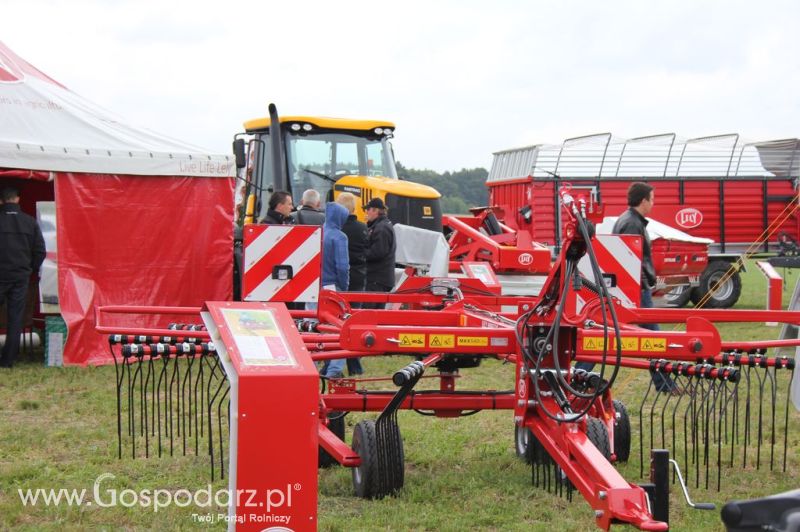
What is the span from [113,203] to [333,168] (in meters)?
3.19

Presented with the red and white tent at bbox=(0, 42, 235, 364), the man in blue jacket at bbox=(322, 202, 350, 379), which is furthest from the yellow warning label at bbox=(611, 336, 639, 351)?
the red and white tent at bbox=(0, 42, 235, 364)

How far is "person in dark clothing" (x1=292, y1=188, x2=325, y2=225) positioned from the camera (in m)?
10.2

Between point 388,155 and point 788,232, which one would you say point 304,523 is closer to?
point 388,155

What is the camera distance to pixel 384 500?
5.25 meters

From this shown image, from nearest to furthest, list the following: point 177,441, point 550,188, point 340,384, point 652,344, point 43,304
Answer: point 652,344 → point 340,384 → point 177,441 → point 43,304 → point 550,188

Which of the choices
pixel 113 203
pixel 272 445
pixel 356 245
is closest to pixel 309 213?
pixel 356 245

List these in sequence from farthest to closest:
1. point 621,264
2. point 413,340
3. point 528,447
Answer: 1. point 621,264
2. point 528,447
3. point 413,340

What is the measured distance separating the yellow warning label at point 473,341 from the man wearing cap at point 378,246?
17.9 ft

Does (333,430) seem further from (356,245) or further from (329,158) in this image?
(329,158)

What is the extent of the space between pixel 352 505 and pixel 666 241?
11314 mm

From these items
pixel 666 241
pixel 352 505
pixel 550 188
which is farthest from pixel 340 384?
pixel 550 188

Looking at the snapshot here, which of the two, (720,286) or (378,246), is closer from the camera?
(378,246)

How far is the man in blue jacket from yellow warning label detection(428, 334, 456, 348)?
15.1ft

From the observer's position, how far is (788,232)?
1834 cm
